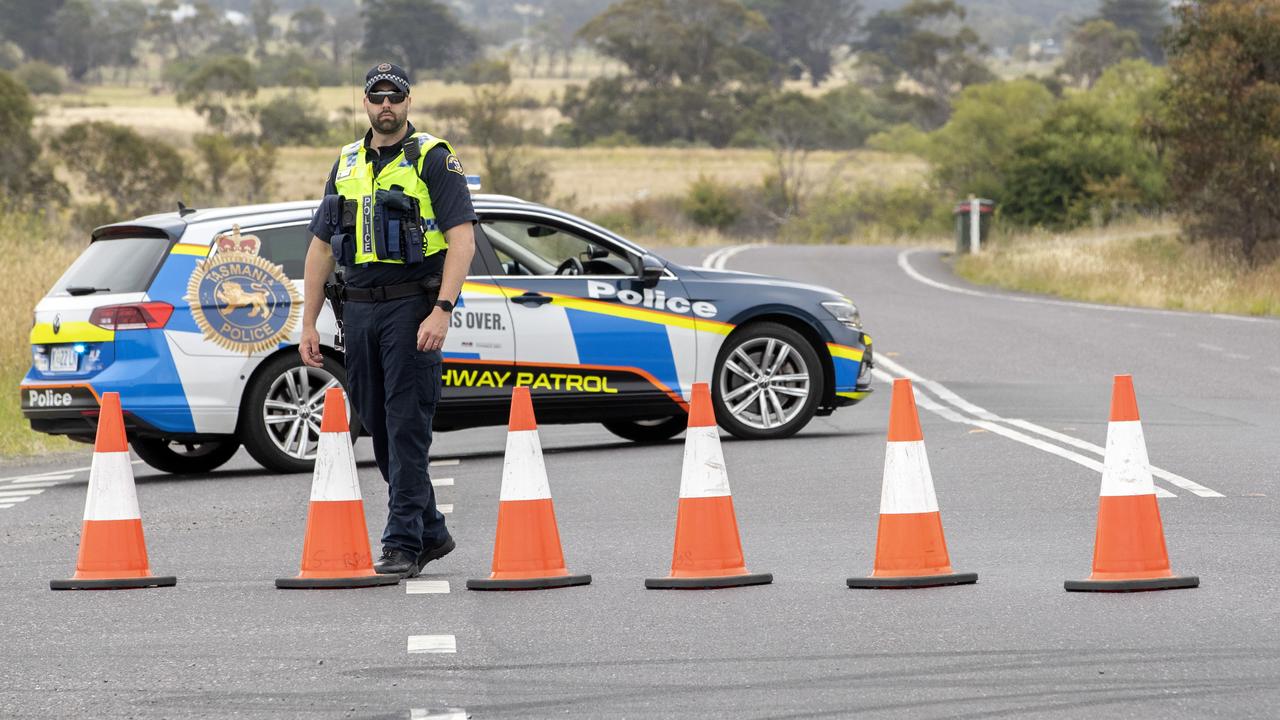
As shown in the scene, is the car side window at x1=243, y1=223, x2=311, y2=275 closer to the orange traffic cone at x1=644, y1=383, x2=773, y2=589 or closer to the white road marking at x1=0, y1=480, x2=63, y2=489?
the white road marking at x1=0, y1=480, x2=63, y2=489

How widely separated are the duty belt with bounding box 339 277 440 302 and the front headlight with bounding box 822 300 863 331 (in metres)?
5.53

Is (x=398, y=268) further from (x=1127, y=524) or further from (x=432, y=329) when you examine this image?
(x=1127, y=524)

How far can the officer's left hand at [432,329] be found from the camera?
302 inches

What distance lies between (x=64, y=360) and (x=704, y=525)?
5395 millimetres

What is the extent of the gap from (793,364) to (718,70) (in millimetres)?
82815

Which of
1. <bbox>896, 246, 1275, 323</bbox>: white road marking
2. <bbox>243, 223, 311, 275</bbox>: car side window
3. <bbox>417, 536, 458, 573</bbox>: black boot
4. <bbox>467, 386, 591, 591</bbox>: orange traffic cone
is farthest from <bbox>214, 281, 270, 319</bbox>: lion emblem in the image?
<bbox>896, 246, 1275, 323</bbox>: white road marking

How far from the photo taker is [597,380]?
12.3 meters

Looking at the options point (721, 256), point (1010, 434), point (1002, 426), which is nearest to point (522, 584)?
point (1010, 434)

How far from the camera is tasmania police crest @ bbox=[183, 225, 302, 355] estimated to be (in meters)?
11.6

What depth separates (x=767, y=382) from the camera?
12758mm

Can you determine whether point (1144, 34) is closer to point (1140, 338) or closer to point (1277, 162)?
point (1277, 162)

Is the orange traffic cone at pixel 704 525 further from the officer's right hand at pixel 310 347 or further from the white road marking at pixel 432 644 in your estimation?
the officer's right hand at pixel 310 347

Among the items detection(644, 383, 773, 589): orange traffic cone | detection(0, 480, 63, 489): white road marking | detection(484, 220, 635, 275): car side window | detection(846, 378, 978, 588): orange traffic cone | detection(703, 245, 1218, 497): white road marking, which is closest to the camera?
detection(846, 378, 978, 588): orange traffic cone

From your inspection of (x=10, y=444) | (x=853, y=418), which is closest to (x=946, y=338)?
(x=853, y=418)
